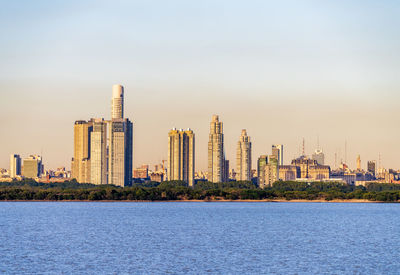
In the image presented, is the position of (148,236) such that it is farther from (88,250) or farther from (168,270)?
(168,270)

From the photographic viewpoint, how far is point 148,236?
111500 mm

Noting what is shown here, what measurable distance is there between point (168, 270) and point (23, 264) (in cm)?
1471

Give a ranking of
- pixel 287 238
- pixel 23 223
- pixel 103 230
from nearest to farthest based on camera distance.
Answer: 1. pixel 287 238
2. pixel 103 230
3. pixel 23 223

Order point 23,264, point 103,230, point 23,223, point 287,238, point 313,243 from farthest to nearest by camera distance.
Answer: point 23,223, point 103,230, point 287,238, point 313,243, point 23,264

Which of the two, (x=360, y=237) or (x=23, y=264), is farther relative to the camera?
(x=360, y=237)

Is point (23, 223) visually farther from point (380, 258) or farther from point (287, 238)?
point (380, 258)

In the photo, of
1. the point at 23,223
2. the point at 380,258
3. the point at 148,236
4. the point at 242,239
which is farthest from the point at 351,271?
the point at 23,223

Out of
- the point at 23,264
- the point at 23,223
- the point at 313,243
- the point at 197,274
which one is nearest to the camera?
the point at 197,274

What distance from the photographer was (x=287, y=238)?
10975 centimetres

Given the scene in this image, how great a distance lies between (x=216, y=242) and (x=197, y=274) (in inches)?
1218

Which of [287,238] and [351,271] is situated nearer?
[351,271]

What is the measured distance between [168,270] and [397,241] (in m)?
45.2

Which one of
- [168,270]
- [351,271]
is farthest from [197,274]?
[351,271]

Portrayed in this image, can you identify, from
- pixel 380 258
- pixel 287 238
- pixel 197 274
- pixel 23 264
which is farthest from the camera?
pixel 287 238
